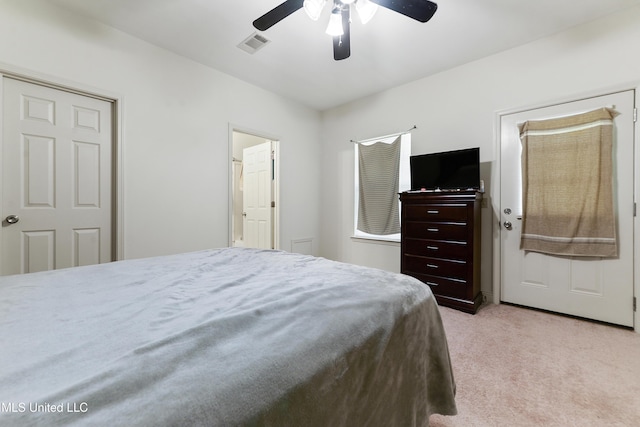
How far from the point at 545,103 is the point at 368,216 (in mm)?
2255

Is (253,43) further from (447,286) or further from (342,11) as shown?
(447,286)

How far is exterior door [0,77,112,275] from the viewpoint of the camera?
199 cm

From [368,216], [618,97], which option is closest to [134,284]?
[368,216]

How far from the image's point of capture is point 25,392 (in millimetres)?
462

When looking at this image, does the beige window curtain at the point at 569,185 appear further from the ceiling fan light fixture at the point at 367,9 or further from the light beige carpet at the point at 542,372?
the ceiling fan light fixture at the point at 367,9

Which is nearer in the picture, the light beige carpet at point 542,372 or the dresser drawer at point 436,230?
the light beige carpet at point 542,372

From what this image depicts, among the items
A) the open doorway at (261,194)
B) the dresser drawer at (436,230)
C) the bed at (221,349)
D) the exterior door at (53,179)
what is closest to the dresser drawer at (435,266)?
the dresser drawer at (436,230)

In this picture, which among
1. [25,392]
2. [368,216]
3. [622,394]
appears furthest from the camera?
[368,216]

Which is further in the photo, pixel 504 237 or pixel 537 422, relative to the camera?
pixel 504 237

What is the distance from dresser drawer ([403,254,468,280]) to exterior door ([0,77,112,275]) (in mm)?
3027

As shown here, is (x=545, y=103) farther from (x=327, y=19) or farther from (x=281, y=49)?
(x=281, y=49)

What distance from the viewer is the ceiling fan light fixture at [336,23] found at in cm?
182

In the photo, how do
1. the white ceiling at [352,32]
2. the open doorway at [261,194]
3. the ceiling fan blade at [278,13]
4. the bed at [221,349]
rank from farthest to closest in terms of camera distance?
the open doorway at [261,194], the white ceiling at [352,32], the ceiling fan blade at [278,13], the bed at [221,349]

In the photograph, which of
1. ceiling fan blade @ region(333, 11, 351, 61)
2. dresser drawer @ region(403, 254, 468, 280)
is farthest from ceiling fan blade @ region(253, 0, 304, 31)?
dresser drawer @ region(403, 254, 468, 280)
